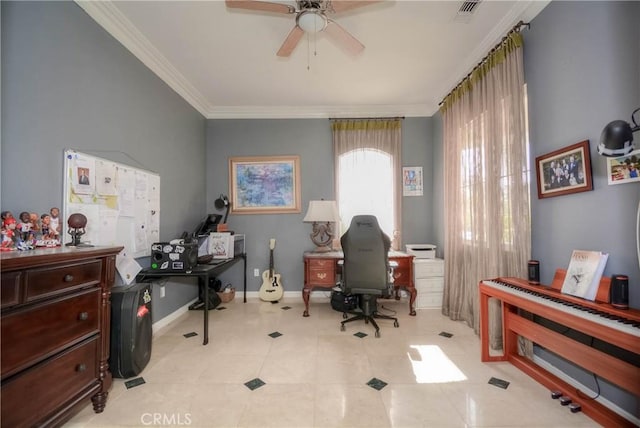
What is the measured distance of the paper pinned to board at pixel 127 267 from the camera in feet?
7.42

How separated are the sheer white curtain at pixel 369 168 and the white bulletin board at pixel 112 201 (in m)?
2.36

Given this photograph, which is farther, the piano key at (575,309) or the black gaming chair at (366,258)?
the black gaming chair at (366,258)

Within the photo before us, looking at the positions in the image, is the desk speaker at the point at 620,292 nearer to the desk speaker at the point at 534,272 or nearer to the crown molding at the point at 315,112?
the desk speaker at the point at 534,272

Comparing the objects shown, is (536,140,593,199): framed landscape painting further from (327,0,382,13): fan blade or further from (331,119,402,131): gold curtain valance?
(331,119,402,131): gold curtain valance

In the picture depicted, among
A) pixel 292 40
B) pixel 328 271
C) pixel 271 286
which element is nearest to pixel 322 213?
pixel 328 271

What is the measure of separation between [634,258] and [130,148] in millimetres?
3682

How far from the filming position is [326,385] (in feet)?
6.05

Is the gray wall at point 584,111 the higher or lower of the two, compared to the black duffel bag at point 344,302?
higher

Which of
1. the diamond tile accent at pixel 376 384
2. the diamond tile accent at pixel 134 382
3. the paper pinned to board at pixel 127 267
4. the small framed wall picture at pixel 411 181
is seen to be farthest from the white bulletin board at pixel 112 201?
the small framed wall picture at pixel 411 181

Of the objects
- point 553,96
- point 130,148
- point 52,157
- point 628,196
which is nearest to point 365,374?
point 628,196

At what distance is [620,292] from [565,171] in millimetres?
801

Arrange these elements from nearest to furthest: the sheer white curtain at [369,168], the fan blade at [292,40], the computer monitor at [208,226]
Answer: the fan blade at [292,40], the computer monitor at [208,226], the sheer white curtain at [369,168]

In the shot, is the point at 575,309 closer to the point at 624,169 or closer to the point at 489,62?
the point at 624,169

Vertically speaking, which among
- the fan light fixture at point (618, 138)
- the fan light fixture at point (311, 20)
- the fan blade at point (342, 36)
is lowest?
the fan light fixture at point (618, 138)
